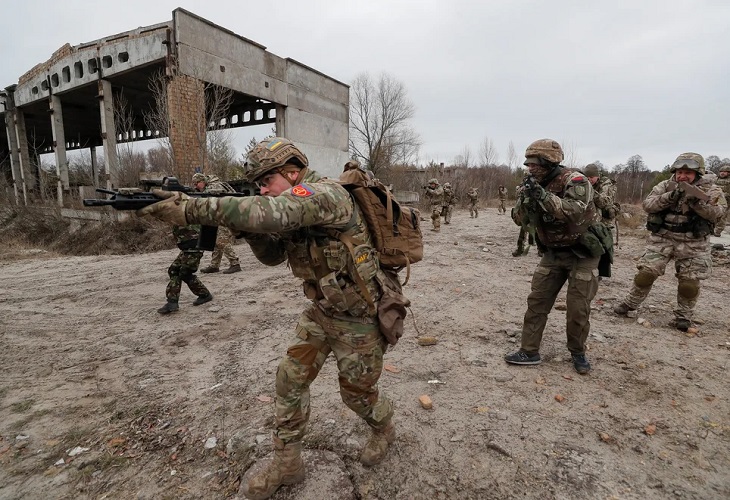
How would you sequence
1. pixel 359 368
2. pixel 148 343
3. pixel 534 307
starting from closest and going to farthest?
pixel 359 368 < pixel 534 307 < pixel 148 343

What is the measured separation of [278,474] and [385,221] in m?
1.47

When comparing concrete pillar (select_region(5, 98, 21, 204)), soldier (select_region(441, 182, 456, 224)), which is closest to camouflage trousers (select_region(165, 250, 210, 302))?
soldier (select_region(441, 182, 456, 224))

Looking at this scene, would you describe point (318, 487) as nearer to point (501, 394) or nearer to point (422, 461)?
point (422, 461)

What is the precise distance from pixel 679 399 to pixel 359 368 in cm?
266

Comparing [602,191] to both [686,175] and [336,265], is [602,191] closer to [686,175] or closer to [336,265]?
[686,175]

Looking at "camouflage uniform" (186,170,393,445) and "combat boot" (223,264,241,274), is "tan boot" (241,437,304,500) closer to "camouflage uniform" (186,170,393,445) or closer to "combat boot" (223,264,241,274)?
"camouflage uniform" (186,170,393,445)

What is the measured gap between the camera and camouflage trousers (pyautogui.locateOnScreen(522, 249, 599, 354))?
3178 mm

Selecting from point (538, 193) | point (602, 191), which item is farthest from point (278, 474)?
point (602, 191)

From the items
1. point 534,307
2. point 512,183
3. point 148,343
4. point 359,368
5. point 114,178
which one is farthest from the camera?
point 512,183

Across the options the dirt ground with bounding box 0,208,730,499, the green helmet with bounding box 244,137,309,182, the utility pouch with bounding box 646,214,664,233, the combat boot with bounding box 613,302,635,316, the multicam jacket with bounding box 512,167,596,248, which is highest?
the green helmet with bounding box 244,137,309,182

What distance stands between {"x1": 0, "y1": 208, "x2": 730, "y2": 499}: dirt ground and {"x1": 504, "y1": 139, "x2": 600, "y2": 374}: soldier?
0.28m

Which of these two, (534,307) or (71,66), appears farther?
(71,66)

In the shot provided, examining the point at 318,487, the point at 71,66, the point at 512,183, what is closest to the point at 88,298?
the point at 318,487

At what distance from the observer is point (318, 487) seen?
81.1 inches
